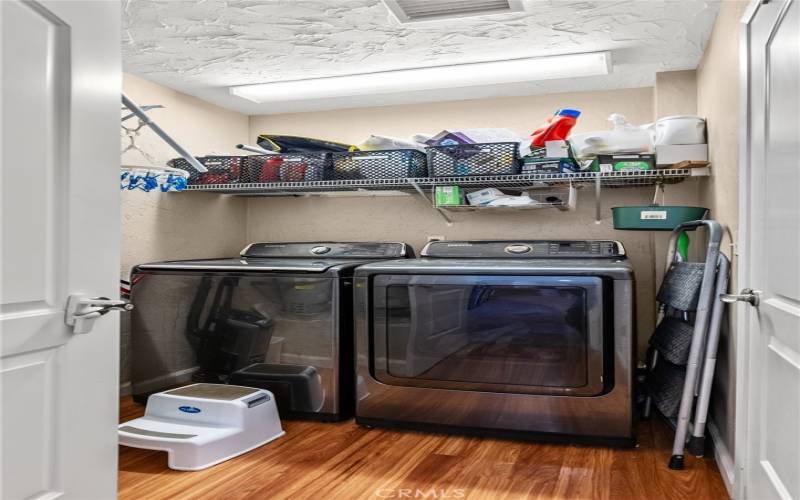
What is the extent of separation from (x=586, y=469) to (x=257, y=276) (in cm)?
167

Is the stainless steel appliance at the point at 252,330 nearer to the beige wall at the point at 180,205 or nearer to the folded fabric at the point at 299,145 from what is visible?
the beige wall at the point at 180,205

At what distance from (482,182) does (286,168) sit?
1054 mm

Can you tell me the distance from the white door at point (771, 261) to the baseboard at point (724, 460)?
16 centimetres

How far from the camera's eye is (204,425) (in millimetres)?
2438

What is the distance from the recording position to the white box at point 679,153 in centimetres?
261

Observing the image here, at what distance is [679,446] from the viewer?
2.19m

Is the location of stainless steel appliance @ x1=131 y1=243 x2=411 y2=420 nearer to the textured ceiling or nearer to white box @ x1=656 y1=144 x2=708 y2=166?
the textured ceiling

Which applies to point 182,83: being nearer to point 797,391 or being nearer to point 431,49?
point 431,49

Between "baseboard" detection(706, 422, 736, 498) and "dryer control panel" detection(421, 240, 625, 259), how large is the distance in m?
0.93

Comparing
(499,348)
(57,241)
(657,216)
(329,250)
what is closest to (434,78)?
(329,250)

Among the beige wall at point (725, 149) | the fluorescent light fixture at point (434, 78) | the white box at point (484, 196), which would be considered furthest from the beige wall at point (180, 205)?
the beige wall at point (725, 149)

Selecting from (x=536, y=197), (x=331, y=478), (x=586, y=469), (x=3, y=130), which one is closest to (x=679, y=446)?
(x=586, y=469)

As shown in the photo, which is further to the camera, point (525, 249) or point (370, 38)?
point (525, 249)

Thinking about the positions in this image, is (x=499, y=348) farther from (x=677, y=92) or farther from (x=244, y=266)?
(x=677, y=92)
